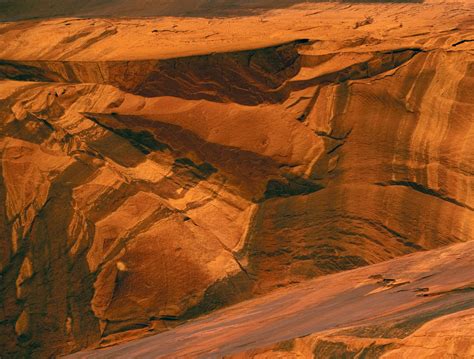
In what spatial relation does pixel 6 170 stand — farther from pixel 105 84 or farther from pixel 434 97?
pixel 434 97

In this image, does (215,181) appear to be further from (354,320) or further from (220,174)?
(354,320)

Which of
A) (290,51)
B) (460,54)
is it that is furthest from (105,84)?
(460,54)

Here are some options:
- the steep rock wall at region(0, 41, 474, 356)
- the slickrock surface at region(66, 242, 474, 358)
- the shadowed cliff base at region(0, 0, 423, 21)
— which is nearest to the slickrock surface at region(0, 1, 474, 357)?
the steep rock wall at region(0, 41, 474, 356)

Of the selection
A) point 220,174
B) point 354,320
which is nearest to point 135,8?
point 220,174

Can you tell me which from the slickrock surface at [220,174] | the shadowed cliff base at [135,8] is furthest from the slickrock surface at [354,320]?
the shadowed cliff base at [135,8]

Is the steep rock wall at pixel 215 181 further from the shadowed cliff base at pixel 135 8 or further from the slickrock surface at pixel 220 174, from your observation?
the shadowed cliff base at pixel 135 8

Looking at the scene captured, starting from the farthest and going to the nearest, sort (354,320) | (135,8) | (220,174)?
(135,8)
(220,174)
(354,320)

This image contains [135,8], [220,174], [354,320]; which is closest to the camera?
[354,320]
